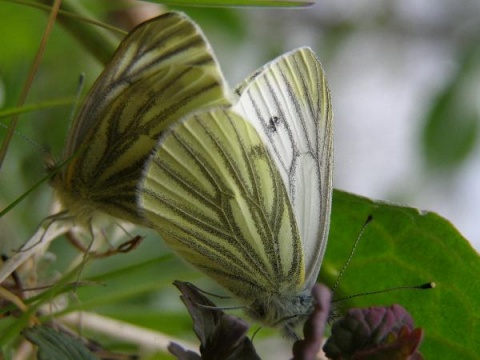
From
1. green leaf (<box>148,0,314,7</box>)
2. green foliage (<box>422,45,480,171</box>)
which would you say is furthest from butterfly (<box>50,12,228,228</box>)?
green foliage (<box>422,45,480,171</box>)

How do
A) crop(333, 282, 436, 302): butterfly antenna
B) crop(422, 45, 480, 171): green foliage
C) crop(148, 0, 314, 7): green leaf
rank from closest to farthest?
crop(148, 0, 314, 7): green leaf
crop(333, 282, 436, 302): butterfly antenna
crop(422, 45, 480, 171): green foliage

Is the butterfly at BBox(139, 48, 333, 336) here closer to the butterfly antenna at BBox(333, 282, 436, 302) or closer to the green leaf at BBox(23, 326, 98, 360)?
the butterfly antenna at BBox(333, 282, 436, 302)

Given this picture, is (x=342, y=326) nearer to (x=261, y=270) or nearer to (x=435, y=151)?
(x=261, y=270)

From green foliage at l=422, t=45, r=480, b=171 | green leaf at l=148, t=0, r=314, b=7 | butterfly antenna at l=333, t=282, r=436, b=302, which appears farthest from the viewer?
green foliage at l=422, t=45, r=480, b=171

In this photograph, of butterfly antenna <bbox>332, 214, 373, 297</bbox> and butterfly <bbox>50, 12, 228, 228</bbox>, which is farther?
butterfly antenna <bbox>332, 214, 373, 297</bbox>

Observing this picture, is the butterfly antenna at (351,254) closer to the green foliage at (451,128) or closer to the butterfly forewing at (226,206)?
the butterfly forewing at (226,206)

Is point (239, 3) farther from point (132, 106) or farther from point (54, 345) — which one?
point (54, 345)

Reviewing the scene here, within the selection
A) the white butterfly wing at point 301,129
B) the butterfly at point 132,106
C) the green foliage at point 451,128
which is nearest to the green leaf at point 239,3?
the butterfly at point 132,106
